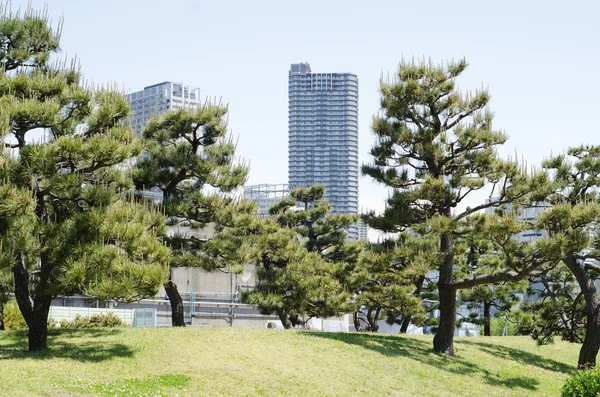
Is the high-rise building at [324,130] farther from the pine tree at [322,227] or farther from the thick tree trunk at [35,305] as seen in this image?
the thick tree trunk at [35,305]

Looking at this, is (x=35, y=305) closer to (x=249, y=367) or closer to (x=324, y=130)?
(x=249, y=367)

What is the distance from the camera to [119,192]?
13938 mm

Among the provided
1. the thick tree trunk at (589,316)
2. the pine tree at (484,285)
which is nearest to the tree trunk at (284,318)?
the pine tree at (484,285)

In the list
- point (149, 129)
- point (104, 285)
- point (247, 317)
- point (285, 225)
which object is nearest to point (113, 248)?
point (104, 285)

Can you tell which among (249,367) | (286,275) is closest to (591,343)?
(286,275)

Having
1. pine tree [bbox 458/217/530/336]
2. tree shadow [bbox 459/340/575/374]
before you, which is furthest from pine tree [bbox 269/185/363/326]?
tree shadow [bbox 459/340/575/374]

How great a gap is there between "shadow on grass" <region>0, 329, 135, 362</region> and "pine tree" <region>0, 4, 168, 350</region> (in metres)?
0.48

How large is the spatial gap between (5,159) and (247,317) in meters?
22.2

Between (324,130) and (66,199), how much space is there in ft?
485

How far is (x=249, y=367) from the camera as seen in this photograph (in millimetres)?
12844

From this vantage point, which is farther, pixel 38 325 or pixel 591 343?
pixel 591 343

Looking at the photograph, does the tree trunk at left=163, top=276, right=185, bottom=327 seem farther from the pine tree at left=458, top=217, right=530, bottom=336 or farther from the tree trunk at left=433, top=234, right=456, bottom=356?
the pine tree at left=458, top=217, right=530, bottom=336

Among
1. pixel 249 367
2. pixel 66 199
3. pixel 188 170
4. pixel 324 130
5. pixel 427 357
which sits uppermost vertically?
pixel 324 130

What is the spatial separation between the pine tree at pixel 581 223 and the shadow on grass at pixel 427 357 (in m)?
2.43
